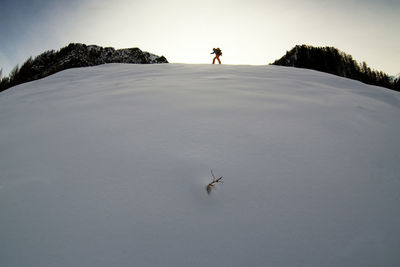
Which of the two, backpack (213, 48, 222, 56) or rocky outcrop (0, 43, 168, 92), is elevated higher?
backpack (213, 48, 222, 56)

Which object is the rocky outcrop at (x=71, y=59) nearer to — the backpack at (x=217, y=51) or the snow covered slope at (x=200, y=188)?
the backpack at (x=217, y=51)

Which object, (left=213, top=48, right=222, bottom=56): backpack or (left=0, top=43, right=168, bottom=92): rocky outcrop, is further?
(left=213, top=48, right=222, bottom=56): backpack

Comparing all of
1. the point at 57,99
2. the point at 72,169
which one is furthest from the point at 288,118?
the point at 57,99

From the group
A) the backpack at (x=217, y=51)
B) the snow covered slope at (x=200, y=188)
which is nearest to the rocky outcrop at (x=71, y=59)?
the backpack at (x=217, y=51)

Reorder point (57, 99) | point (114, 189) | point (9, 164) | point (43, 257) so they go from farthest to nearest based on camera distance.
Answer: point (57, 99) < point (9, 164) < point (114, 189) < point (43, 257)

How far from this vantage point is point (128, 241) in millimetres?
500

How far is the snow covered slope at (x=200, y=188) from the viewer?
0.49 meters

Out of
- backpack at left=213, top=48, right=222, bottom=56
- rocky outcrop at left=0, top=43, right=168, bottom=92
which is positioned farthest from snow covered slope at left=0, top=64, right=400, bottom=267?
backpack at left=213, top=48, right=222, bottom=56

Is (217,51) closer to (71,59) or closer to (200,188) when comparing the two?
(71,59)

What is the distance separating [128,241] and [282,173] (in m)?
0.53

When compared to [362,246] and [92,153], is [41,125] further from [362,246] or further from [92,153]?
[362,246]

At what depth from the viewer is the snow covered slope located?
1.61 feet

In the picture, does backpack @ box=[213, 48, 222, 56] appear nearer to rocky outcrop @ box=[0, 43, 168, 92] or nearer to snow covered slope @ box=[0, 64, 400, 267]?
rocky outcrop @ box=[0, 43, 168, 92]

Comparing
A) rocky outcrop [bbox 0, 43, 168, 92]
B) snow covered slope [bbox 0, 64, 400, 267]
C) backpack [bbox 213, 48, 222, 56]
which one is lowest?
snow covered slope [bbox 0, 64, 400, 267]
